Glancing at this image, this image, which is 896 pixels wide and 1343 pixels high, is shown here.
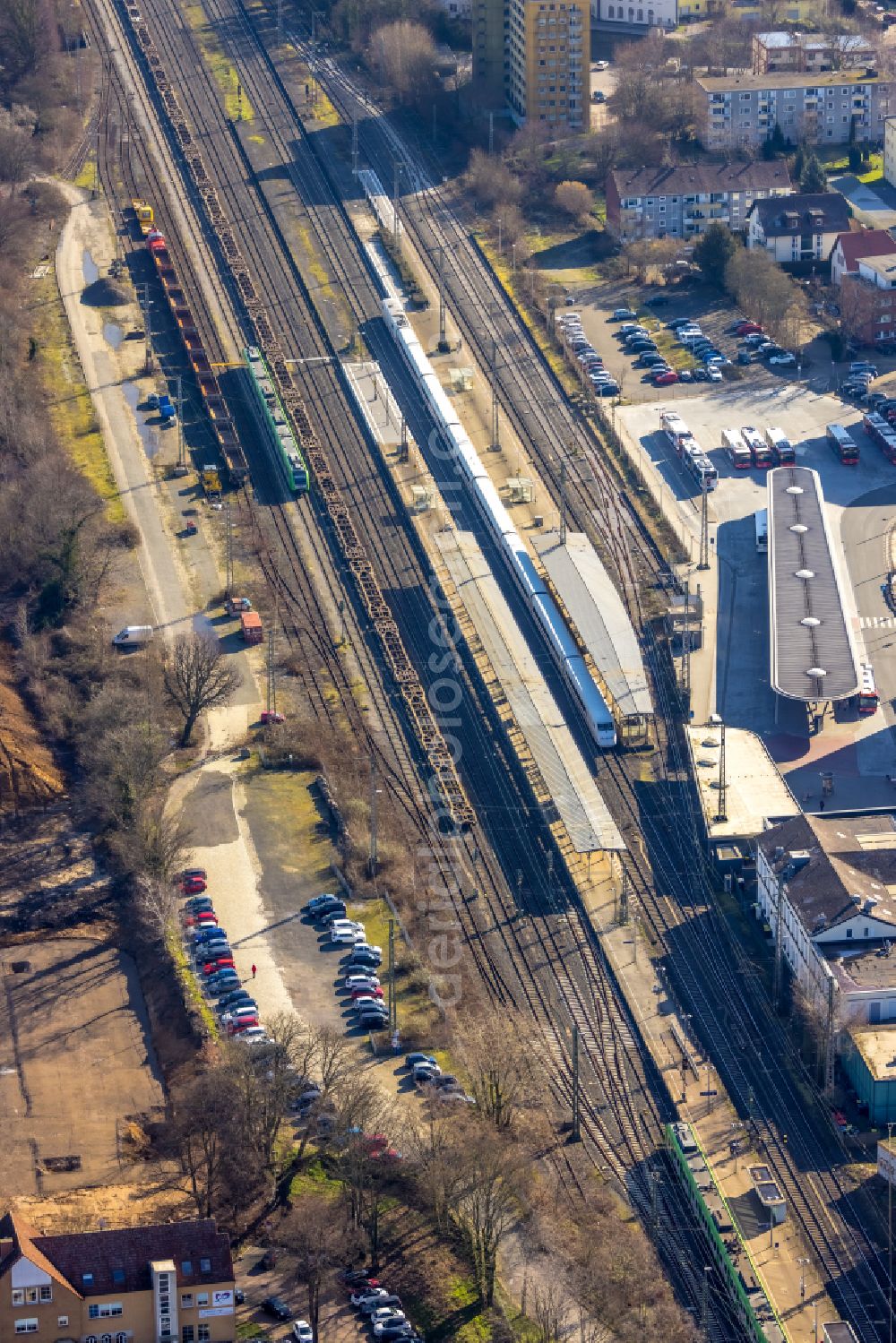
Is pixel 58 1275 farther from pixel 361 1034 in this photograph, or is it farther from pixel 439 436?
pixel 439 436

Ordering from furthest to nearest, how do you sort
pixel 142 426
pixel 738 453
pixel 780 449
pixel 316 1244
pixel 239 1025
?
pixel 142 426, pixel 780 449, pixel 738 453, pixel 239 1025, pixel 316 1244

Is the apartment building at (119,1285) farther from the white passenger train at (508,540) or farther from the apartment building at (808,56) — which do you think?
the apartment building at (808,56)

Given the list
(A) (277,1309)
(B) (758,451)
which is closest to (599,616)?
(B) (758,451)

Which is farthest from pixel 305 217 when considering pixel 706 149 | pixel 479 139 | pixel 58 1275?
pixel 58 1275

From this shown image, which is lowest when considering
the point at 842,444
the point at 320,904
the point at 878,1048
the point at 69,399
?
the point at 878,1048

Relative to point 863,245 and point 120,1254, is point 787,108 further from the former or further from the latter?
point 120,1254

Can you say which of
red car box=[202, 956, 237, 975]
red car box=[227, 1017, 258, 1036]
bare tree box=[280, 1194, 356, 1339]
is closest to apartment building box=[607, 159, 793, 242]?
red car box=[202, 956, 237, 975]

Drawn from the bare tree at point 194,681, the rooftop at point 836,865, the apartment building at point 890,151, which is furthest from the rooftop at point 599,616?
the apartment building at point 890,151
